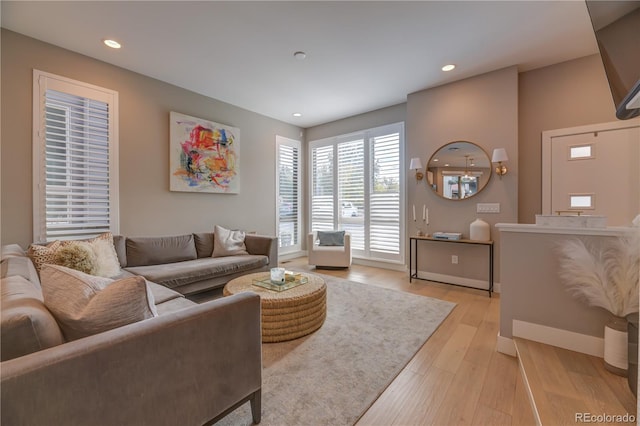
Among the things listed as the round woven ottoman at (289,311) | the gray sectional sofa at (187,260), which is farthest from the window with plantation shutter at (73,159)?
the round woven ottoman at (289,311)

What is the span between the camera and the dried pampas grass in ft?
4.91

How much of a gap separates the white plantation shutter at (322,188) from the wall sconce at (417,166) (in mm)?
1820

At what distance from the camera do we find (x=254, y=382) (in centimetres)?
136

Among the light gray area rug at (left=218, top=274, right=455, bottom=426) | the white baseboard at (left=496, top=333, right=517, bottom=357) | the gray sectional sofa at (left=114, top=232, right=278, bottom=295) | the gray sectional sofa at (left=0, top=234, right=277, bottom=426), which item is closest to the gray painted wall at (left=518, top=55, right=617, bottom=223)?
the light gray area rug at (left=218, top=274, right=455, bottom=426)

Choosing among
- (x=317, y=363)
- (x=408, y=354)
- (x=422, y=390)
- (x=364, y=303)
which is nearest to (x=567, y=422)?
(x=422, y=390)

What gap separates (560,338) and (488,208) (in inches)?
79.4

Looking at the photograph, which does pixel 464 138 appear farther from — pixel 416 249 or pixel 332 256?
pixel 332 256

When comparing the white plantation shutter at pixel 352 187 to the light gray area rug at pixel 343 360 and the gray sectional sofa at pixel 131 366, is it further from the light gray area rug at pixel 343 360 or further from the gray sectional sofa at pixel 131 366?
the gray sectional sofa at pixel 131 366

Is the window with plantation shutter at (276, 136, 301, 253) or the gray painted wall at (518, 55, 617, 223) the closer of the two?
the gray painted wall at (518, 55, 617, 223)

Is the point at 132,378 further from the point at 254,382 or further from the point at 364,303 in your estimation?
the point at 364,303

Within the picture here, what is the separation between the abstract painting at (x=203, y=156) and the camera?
3.70m

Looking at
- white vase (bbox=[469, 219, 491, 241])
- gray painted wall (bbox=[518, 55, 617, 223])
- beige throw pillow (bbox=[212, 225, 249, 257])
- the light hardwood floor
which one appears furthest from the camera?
beige throw pillow (bbox=[212, 225, 249, 257])

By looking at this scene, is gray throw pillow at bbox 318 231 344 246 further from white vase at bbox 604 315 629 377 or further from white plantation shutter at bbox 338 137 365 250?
white vase at bbox 604 315 629 377

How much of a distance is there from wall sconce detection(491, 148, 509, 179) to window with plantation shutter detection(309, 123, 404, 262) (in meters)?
1.39
